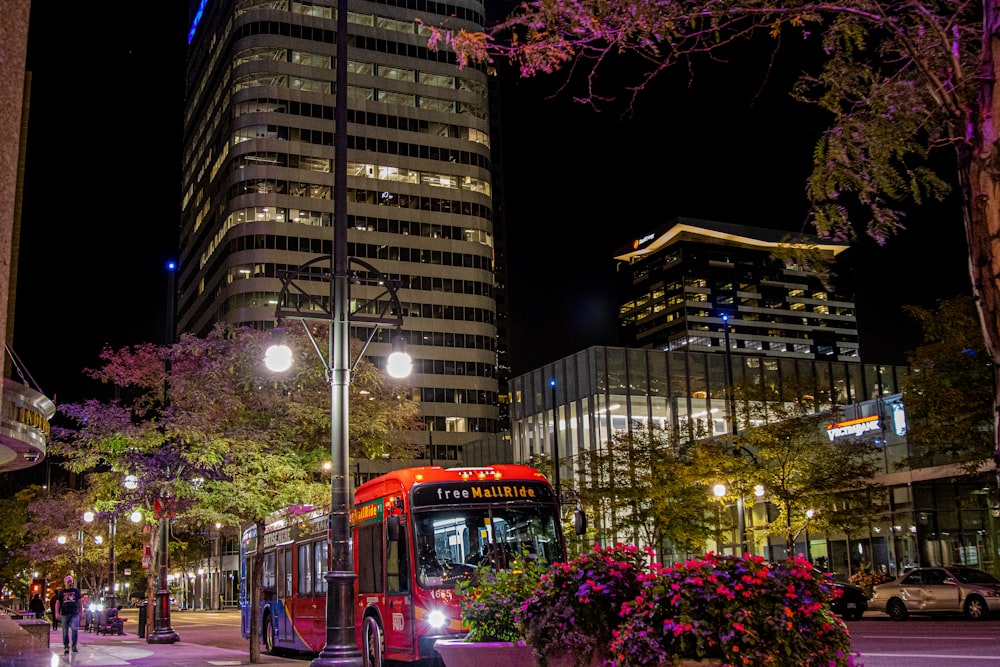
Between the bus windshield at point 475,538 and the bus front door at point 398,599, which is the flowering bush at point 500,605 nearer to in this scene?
the bus front door at point 398,599

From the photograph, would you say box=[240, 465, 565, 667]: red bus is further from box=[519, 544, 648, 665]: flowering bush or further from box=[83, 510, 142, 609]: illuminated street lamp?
box=[83, 510, 142, 609]: illuminated street lamp

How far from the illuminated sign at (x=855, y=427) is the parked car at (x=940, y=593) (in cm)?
1001

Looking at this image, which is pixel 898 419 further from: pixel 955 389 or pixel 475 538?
pixel 475 538

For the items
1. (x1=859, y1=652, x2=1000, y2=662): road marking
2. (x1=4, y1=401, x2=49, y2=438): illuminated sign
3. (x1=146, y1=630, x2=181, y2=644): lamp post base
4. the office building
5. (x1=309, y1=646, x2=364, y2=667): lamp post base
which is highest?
the office building

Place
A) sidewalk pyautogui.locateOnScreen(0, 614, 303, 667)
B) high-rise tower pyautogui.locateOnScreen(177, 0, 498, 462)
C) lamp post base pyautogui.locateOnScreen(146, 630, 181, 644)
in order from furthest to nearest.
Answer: high-rise tower pyautogui.locateOnScreen(177, 0, 498, 462) → lamp post base pyautogui.locateOnScreen(146, 630, 181, 644) → sidewalk pyautogui.locateOnScreen(0, 614, 303, 667)

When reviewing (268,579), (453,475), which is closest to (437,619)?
(453,475)

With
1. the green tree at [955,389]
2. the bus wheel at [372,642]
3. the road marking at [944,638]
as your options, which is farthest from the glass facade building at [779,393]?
the bus wheel at [372,642]

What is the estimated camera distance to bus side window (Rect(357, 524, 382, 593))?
17756 mm

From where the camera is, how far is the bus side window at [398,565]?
54.1ft

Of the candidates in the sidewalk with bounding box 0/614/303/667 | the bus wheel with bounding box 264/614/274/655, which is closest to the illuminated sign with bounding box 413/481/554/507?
the sidewalk with bounding box 0/614/303/667

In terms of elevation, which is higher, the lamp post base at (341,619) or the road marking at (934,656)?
the lamp post base at (341,619)

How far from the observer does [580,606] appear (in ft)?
26.0

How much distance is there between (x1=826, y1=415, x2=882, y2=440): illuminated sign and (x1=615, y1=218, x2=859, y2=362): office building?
134568 millimetres

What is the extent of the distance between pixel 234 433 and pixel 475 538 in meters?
7.86
